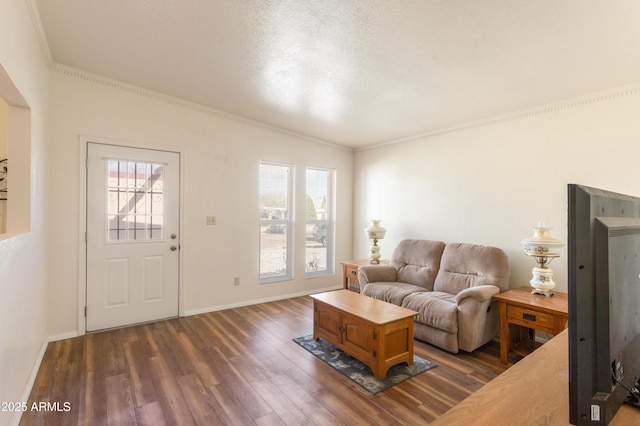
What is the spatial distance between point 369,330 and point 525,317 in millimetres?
1335

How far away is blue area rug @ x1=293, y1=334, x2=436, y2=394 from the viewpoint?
2385mm

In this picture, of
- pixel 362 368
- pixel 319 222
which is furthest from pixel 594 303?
pixel 319 222

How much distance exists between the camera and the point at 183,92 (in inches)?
139

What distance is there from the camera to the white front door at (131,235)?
330 centimetres

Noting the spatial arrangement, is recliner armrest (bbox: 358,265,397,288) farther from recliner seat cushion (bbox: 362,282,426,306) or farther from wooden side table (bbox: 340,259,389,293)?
wooden side table (bbox: 340,259,389,293)

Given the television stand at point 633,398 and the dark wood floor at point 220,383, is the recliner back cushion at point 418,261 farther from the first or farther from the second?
the television stand at point 633,398

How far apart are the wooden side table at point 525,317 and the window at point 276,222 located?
9.40 feet

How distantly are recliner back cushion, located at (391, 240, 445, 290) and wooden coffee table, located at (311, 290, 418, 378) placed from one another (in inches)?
40.7

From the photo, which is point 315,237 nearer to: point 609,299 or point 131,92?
point 131,92

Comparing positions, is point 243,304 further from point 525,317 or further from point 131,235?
point 525,317

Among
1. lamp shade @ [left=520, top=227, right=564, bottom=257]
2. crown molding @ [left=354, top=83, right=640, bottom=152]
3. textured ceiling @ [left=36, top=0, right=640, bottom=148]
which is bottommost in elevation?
lamp shade @ [left=520, top=227, right=564, bottom=257]

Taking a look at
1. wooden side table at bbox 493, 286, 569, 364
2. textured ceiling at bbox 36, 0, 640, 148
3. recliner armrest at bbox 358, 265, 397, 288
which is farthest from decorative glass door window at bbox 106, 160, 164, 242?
wooden side table at bbox 493, 286, 569, 364

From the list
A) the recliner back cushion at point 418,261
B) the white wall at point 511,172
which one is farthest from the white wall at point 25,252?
the white wall at point 511,172

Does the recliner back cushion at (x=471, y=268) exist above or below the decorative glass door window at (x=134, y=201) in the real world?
below
